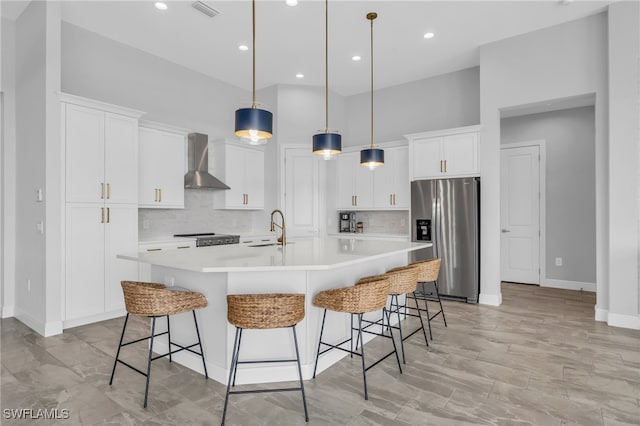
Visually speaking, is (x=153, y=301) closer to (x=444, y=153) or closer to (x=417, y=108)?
(x=444, y=153)

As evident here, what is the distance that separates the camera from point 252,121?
2.57 meters

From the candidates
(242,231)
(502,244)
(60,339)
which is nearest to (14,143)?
(60,339)

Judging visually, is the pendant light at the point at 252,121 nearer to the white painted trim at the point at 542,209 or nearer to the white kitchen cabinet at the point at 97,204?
the white kitchen cabinet at the point at 97,204

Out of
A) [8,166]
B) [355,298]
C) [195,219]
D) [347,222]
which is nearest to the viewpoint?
[355,298]

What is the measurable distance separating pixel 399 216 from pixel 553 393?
3998 millimetres

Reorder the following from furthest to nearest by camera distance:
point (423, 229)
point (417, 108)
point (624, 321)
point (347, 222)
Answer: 1. point (347, 222)
2. point (417, 108)
3. point (423, 229)
4. point (624, 321)

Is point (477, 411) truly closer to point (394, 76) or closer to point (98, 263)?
point (98, 263)

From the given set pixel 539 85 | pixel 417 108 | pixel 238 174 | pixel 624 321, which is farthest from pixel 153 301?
pixel 417 108

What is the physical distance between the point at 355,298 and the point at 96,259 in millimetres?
3173

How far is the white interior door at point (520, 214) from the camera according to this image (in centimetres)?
596

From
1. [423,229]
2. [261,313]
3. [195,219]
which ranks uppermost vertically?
[195,219]

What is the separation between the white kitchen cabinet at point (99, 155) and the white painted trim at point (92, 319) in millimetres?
1299

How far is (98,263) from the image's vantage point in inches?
154

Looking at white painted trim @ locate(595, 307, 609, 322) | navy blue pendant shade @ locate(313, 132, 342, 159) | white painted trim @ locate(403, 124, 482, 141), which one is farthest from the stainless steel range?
white painted trim @ locate(595, 307, 609, 322)
